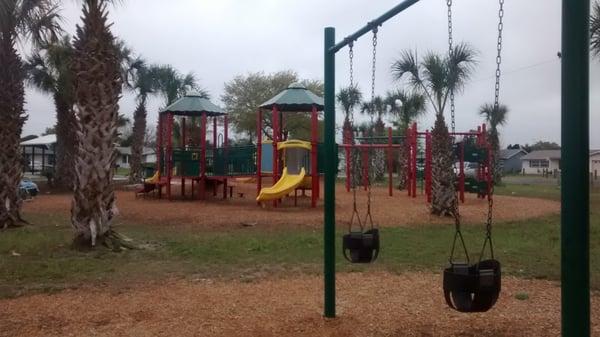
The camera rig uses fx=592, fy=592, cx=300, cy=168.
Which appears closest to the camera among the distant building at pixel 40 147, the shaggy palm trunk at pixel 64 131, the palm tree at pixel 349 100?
the palm tree at pixel 349 100

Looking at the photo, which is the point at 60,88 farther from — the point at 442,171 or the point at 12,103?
the point at 442,171

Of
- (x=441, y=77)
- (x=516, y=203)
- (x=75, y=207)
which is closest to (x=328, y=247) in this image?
(x=75, y=207)

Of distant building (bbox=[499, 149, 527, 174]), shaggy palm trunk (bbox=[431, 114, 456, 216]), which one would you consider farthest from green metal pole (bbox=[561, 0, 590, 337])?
distant building (bbox=[499, 149, 527, 174])

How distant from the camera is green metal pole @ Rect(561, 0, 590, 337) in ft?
9.64

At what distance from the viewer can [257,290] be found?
6.79 metres

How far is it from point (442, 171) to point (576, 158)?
517 inches

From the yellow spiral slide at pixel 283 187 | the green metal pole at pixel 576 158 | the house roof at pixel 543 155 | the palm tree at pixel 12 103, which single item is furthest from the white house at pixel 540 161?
the green metal pole at pixel 576 158

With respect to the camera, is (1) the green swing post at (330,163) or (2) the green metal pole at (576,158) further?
(1) the green swing post at (330,163)

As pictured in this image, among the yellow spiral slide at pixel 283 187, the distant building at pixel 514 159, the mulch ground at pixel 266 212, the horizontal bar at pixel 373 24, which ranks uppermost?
Answer: the distant building at pixel 514 159

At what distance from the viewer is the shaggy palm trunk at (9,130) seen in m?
13.1

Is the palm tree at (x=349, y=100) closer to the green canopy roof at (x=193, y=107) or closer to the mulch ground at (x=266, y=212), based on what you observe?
the mulch ground at (x=266, y=212)

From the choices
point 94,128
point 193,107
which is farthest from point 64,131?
point 94,128

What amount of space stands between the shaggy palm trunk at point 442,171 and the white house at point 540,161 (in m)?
70.5

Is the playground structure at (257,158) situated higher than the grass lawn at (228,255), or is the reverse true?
the playground structure at (257,158)
